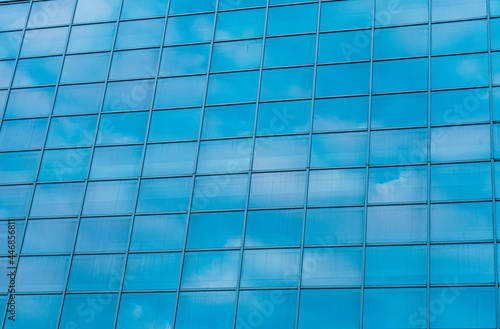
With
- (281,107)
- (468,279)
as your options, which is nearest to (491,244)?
(468,279)

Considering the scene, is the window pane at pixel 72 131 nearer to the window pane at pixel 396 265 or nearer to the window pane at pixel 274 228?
the window pane at pixel 274 228

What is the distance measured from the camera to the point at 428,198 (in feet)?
97.1

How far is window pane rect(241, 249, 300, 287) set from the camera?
29.5 metres

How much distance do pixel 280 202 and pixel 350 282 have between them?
400 centimetres

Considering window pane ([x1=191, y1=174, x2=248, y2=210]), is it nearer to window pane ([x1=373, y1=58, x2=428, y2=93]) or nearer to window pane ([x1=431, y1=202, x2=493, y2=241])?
window pane ([x1=373, y1=58, x2=428, y2=93])

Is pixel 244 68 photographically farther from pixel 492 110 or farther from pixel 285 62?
pixel 492 110

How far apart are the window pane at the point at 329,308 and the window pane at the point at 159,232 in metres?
5.22

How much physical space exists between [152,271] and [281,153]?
256 inches

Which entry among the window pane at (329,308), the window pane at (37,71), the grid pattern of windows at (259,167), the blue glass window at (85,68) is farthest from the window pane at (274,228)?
the window pane at (37,71)

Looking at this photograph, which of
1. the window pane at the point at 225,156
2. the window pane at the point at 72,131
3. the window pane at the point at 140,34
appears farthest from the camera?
the window pane at the point at 140,34

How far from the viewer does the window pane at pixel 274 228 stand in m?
30.2

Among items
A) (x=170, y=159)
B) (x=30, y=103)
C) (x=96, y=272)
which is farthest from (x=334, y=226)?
(x=30, y=103)

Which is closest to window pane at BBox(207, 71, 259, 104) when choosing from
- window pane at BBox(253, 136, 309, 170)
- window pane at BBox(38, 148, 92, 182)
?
window pane at BBox(253, 136, 309, 170)

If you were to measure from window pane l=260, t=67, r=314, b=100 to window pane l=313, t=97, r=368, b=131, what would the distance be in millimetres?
865
